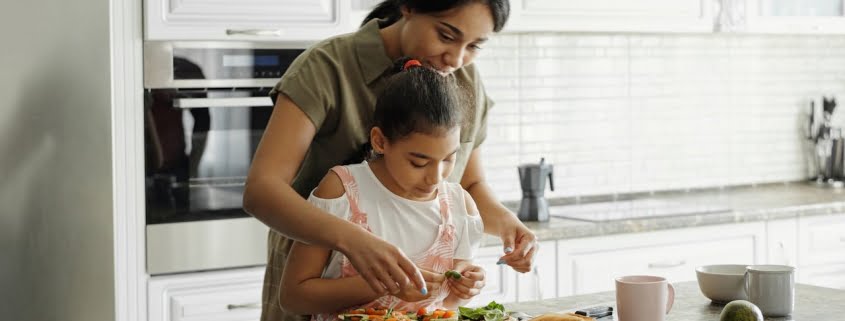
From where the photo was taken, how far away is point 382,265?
5.15 ft

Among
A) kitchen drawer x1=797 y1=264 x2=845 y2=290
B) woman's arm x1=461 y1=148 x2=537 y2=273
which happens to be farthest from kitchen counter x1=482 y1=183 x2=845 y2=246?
woman's arm x1=461 y1=148 x2=537 y2=273

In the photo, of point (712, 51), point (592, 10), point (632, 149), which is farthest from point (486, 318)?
point (712, 51)

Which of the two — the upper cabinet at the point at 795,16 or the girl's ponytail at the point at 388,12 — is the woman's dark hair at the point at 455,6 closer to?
Answer: the girl's ponytail at the point at 388,12

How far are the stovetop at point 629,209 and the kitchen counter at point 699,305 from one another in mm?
1377

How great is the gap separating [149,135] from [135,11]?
12.9 inches

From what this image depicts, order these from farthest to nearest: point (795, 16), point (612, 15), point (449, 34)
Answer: point (795, 16) → point (612, 15) → point (449, 34)

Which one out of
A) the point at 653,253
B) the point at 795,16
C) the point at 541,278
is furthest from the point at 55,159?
the point at 795,16

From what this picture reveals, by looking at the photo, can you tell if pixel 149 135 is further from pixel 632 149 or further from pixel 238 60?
pixel 632 149

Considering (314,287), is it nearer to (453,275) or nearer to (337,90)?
(453,275)

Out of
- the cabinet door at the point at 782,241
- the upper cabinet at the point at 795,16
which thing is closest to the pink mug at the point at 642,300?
the cabinet door at the point at 782,241

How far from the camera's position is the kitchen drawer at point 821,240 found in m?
3.84

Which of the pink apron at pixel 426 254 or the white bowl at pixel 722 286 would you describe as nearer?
the pink apron at pixel 426 254

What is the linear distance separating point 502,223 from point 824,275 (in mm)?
2352

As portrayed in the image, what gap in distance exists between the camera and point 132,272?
9.63ft
